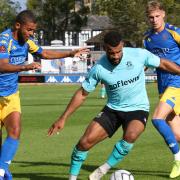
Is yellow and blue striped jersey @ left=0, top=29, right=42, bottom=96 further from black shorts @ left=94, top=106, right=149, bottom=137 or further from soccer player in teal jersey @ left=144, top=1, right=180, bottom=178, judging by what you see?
soccer player in teal jersey @ left=144, top=1, right=180, bottom=178

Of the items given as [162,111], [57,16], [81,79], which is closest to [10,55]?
[162,111]

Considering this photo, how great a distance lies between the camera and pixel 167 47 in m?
11.1

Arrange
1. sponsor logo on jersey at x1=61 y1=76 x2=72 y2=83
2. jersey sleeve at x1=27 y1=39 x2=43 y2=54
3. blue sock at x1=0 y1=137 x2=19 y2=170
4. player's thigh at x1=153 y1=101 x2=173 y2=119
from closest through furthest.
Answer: blue sock at x1=0 y1=137 x2=19 y2=170, jersey sleeve at x1=27 y1=39 x2=43 y2=54, player's thigh at x1=153 y1=101 x2=173 y2=119, sponsor logo on jersey at x1=61 y1=76 x2=72 y2=83

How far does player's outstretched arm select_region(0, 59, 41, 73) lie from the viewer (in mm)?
9242

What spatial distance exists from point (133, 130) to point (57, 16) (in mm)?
92494

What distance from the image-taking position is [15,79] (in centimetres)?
1027

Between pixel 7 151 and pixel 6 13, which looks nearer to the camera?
pixel 7 151

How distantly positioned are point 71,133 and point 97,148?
3.22m

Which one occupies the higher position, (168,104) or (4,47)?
(4,47)

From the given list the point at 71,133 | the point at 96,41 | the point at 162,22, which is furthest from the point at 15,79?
the point at 96,41

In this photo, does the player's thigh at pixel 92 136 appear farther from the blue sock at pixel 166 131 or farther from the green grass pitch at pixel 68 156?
the blue sock at pixel 166 131

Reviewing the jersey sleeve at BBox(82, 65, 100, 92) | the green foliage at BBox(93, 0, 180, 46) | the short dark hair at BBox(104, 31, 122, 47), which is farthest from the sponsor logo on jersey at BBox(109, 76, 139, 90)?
the green foliage at BBox(93, 0, 180, 46)

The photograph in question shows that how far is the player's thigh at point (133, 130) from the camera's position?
9.68 m

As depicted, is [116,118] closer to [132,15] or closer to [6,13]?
[132,15]
